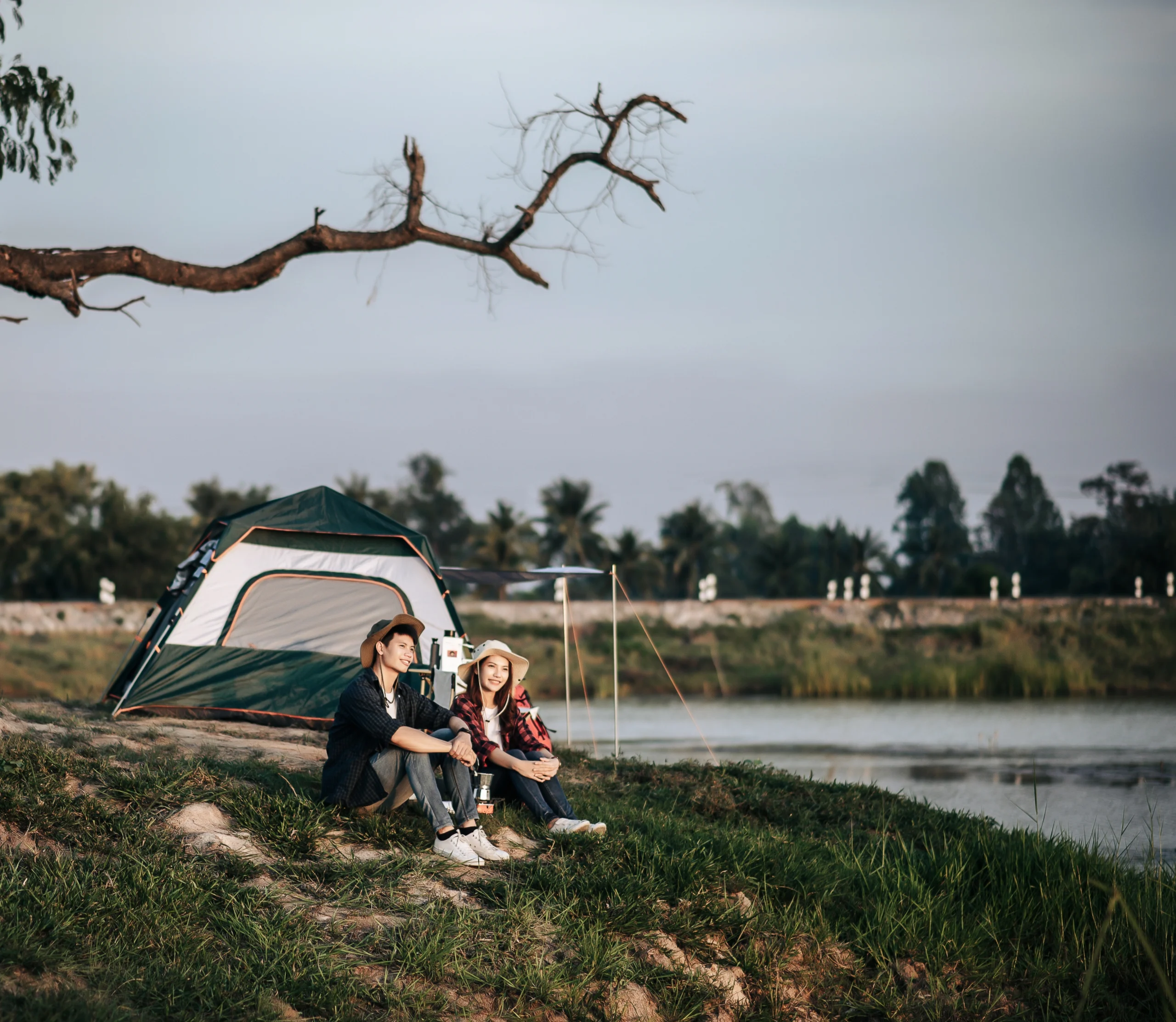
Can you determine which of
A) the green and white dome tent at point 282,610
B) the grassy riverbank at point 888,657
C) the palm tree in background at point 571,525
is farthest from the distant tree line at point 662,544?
the green and white dome tent at point 282,610

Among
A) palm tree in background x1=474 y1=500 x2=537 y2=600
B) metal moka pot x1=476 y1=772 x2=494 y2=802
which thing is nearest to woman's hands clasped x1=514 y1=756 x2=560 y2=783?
metal moka pot x1=476 y1=772 x2=494 y2=802

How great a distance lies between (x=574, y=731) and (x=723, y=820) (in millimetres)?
10275

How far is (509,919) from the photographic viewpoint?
205 inches

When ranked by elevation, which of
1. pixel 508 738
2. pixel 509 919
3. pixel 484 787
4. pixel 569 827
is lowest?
pixel 509 919

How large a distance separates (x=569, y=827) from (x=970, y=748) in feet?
37.6

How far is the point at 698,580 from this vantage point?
199 feet

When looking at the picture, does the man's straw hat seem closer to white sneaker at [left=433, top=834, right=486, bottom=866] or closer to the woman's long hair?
the woman's long hair

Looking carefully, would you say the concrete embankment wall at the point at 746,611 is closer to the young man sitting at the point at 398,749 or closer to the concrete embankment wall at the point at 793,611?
the concrete embankment wall at the point at 793,611

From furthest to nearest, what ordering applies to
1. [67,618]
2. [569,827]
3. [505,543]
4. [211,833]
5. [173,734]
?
[505,543] < [67,618] < [173,734] < [569,827] < [211,833]

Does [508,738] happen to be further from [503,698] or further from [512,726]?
[503,698]

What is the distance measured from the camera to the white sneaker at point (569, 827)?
626cm

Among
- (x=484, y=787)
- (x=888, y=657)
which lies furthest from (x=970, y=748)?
(x=888, y=657)

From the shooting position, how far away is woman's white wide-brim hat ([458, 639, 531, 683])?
6.71 meters

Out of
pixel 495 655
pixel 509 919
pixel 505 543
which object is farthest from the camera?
pixel 505 543
